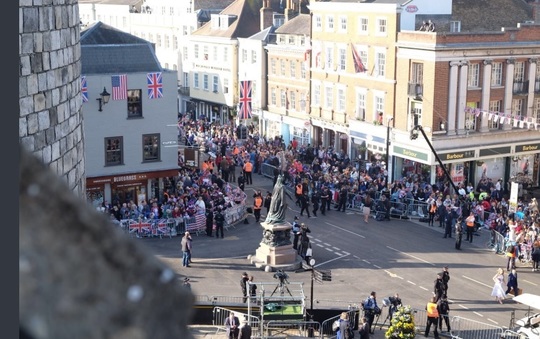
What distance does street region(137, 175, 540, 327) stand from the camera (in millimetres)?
25344

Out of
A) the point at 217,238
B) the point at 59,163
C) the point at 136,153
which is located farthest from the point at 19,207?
the point at 136,153

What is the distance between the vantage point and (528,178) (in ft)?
154

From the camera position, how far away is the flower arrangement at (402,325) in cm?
2030

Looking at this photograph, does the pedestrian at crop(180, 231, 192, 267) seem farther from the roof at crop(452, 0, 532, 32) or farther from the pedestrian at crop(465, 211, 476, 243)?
the roof at crop(452, 0, 532, 32)

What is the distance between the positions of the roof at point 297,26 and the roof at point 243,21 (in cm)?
687

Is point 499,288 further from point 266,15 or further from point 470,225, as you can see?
point 266,15

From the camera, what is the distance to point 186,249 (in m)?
28.0

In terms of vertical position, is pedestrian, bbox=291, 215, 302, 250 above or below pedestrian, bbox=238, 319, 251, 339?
below

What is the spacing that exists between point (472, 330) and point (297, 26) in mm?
40525

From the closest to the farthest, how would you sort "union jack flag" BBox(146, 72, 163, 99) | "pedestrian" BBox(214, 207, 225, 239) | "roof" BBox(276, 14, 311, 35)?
"pedestrian" BBox(214, 207, 225, 239) < "union jack flag" BBox(146, 72, 163, 99) < "roof" BBox(276, 14, 311, 35)

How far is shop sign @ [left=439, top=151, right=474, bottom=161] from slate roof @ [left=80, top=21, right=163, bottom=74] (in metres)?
16.0

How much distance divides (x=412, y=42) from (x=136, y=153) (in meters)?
17.0

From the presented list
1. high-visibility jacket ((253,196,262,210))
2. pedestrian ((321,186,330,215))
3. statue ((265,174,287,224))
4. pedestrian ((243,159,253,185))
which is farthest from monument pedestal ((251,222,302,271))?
pedestrian ((243,159,253,185))

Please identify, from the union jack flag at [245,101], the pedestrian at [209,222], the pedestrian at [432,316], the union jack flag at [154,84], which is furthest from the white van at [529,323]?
the union jack flag at [245,101]
